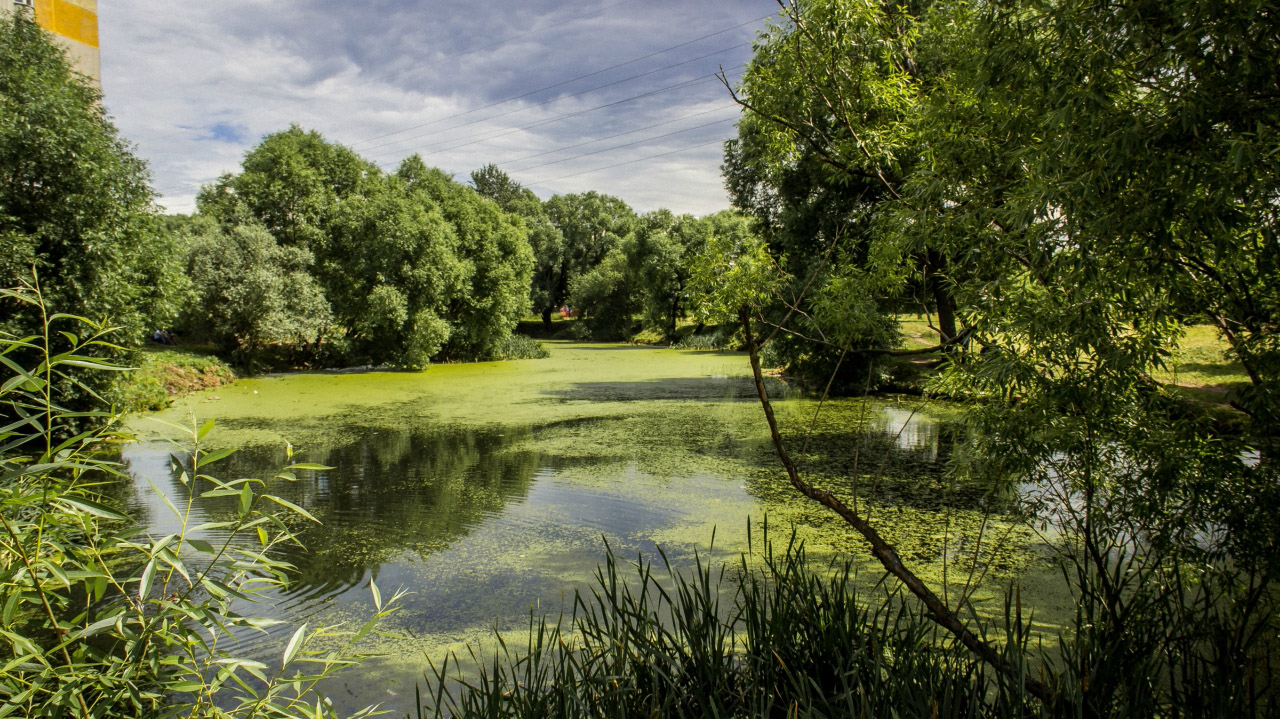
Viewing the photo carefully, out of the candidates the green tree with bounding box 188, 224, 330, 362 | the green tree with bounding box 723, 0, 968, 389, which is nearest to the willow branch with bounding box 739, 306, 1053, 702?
the green tree with bounding box 723, 0, 968, 389

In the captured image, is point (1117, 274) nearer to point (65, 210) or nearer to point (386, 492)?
point (386, 492)

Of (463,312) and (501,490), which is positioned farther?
(463,312)

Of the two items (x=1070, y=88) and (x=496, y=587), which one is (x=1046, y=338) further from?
(x=496, y=587)

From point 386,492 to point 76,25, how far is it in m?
17.1

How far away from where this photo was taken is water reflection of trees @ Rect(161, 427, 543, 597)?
15.9 feet

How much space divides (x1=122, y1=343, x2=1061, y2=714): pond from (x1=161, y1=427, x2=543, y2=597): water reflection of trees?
2 cm

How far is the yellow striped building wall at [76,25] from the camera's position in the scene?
607 inches

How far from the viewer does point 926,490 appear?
6.21 metres

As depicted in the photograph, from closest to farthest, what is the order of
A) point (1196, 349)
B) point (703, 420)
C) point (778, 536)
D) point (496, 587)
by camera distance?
point (496, 587) → point (778, 536) → point (703, 420) → point (1196, 349)

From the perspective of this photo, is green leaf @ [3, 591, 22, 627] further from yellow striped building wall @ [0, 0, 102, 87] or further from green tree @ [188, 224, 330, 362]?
yellow striped building wall @ [0, 0, 102, 87]

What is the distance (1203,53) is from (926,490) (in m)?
4.80

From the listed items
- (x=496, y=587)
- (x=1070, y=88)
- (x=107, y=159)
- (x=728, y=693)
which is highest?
(x=107, y=159)

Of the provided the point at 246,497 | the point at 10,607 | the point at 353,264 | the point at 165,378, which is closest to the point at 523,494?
the point at 246,497

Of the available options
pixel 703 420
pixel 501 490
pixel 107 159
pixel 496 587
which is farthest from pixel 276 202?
pixel 496 587
